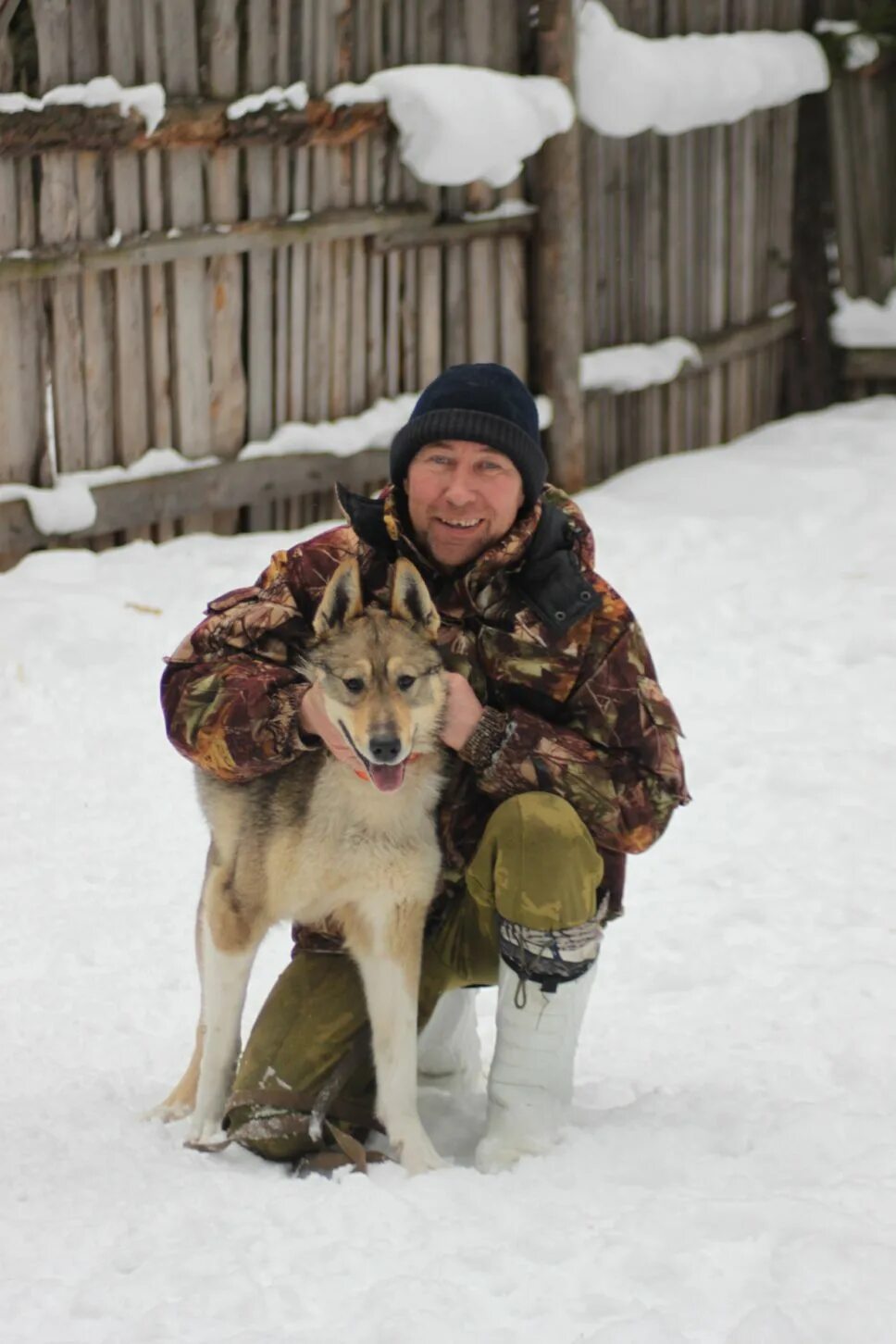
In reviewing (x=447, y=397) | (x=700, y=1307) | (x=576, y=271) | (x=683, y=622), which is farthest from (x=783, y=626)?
(x=700, y=1307)

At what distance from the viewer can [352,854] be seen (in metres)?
3.11

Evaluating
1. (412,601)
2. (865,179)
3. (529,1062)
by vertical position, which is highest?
(865,179)

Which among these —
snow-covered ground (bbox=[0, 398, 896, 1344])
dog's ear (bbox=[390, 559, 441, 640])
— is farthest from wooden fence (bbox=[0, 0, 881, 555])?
dog's ear (bbox=[390, 559, 441, 640])

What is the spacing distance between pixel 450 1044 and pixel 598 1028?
510 millimetres

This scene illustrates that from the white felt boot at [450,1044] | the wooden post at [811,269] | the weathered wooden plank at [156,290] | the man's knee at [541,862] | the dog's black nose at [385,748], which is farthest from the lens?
the wooden post at [811,269]

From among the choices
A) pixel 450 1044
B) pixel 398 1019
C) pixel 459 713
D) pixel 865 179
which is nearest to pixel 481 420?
pixel 459 713

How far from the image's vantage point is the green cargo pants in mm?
3049

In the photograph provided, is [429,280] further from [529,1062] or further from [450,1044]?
[529,1062]

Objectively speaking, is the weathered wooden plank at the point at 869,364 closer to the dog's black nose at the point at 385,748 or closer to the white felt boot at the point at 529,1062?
the white felt boot at the point at 529,1062

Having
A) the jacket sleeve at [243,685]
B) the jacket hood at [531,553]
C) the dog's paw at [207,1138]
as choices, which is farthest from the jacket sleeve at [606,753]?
the dog's paw at [207,1138]

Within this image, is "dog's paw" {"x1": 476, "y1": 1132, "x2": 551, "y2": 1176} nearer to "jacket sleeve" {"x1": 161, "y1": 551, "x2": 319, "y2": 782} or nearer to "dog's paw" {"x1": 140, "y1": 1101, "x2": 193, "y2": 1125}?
"dog's paw" {"x1": 140, "y1": 1101, "x2": 193, "y2": 1125}

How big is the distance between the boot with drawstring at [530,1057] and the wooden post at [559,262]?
451 cm

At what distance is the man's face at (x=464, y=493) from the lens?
3.15 meters

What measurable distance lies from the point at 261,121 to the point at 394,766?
3715 millimetres
